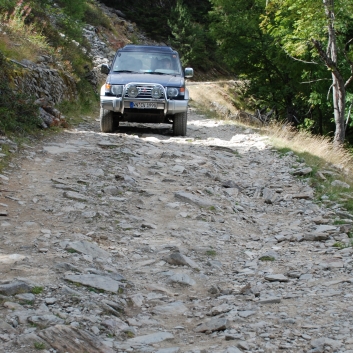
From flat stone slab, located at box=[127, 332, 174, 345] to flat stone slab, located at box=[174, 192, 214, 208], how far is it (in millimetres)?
3835

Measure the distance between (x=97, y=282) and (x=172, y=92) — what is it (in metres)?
8.33

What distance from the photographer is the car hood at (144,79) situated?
12.5 m

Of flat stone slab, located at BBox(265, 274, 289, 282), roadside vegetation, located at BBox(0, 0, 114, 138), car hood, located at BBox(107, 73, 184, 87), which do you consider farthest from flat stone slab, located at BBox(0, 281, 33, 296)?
car hood, located at BBox(107, 73, 184, 87)

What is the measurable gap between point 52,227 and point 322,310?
3.21 meters

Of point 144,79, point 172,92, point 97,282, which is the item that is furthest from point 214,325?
point 144,79

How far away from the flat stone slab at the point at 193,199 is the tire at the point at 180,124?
549 centimetres

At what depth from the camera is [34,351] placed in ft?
11.5

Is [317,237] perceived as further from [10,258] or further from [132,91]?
[132,91]

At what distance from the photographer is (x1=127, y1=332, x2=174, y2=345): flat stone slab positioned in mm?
3898

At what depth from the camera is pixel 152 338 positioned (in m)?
3.96

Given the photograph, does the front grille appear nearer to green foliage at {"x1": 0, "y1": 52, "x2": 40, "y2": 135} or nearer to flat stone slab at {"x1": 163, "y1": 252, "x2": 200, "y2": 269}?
green foliage at {"x1": 0, "y1": 52, "x2": 40, "y2": 135}

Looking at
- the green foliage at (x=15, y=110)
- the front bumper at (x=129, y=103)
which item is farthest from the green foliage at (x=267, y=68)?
the green foliage at (x=15, y=110)

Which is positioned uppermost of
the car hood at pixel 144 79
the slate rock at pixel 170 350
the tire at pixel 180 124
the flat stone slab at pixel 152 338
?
the car hood at pixel 144 79

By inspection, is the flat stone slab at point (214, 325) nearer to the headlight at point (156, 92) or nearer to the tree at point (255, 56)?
the headlight at point (156, 92)
